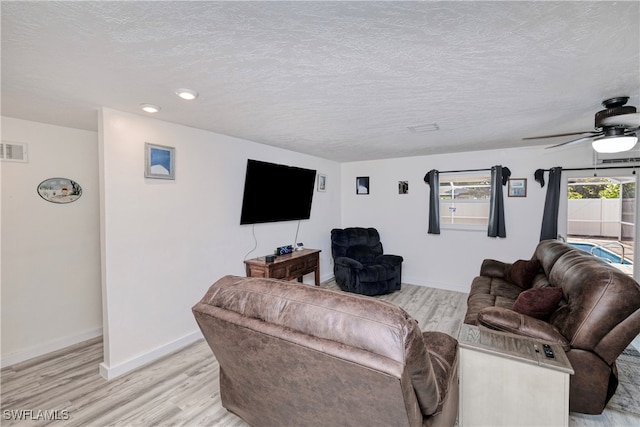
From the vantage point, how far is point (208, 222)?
10.6ft

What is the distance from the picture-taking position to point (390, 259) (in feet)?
15.7

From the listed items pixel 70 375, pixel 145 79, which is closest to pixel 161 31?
pixel 145 79

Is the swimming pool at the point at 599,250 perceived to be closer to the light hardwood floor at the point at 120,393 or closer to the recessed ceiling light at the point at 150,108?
the light hardwood floor at the point at 120,393

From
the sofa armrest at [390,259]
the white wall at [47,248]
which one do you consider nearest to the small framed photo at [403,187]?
the sofa armrest at [390,259]

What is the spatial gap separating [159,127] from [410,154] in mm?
3655

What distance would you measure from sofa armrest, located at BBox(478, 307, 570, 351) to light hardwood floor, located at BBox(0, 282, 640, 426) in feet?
1.98

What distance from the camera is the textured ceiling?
1176 mm

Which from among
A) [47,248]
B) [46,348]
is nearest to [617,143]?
[47,248]

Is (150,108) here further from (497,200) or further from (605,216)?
(605,216)

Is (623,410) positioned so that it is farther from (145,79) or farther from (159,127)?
(159,127)

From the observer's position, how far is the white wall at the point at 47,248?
2621 mm

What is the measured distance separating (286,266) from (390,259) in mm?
1930

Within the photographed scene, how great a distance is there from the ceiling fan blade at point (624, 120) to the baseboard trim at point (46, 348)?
524cm

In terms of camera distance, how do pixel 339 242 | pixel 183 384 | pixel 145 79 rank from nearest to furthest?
pixel 145 79 < pixel 183 384 < pixel 339 242
